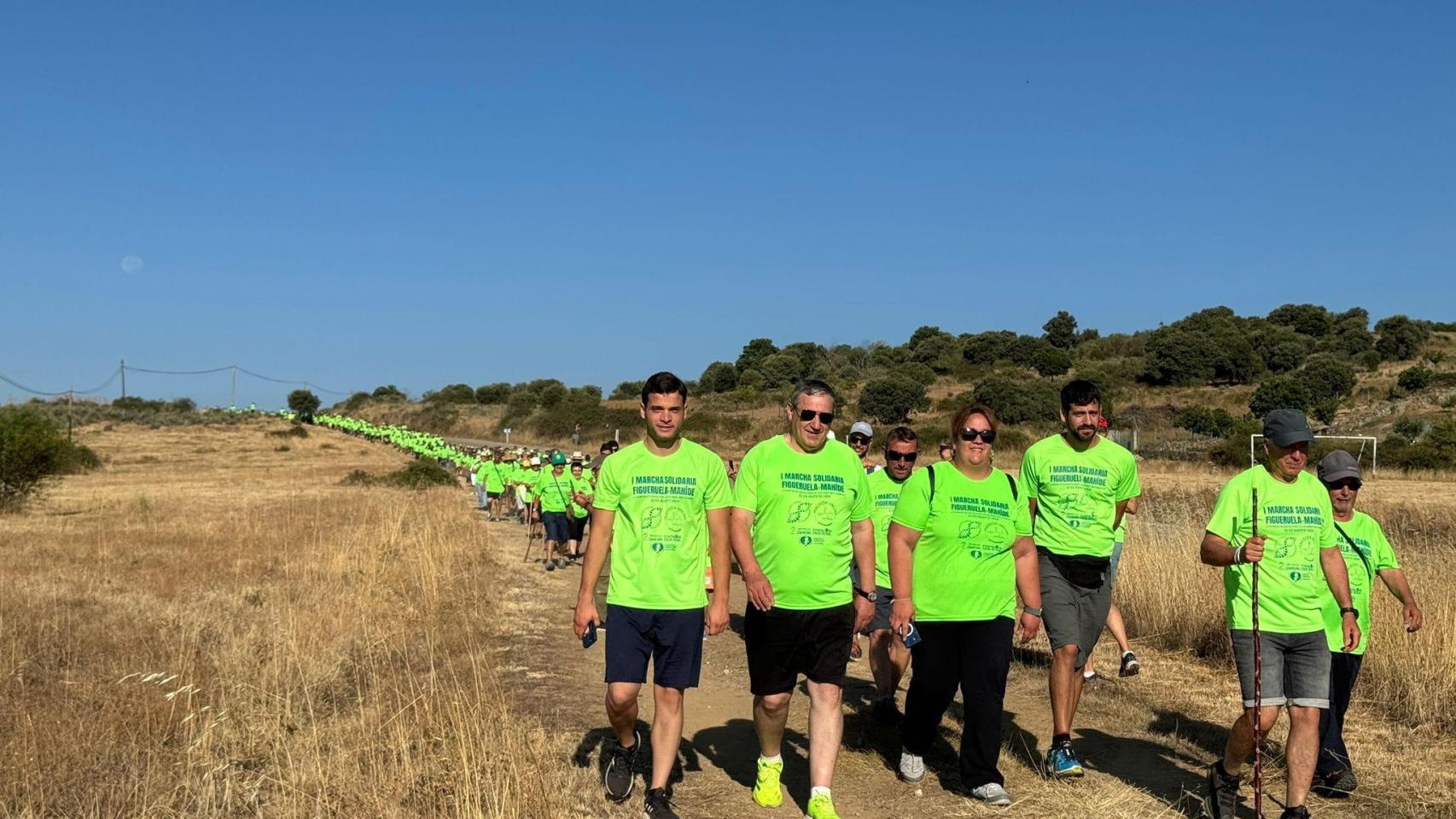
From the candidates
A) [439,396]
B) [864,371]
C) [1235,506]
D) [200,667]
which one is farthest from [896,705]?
[439,396]

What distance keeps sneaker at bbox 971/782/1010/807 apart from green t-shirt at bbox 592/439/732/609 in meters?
1.68

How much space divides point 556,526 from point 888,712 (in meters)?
9.60

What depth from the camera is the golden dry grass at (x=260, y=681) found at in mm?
5309

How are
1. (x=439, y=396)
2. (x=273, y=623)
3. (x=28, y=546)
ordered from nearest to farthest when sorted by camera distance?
(x=273, y=623), (x=28, y=546), (x=439, y=396)

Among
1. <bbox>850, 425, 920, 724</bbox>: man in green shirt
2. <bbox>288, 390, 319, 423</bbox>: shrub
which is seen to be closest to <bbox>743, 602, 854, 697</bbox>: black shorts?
<bbox>850, 425, 920, 724</bbox>: man in green shirt

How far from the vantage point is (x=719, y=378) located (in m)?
81.6

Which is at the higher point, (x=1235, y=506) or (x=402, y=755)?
(x=1235, y=506)

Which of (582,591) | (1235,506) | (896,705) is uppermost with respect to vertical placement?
(1235,506)

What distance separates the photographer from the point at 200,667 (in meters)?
7.98

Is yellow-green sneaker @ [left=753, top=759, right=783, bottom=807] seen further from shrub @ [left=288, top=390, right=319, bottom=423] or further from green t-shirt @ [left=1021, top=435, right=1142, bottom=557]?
shrub @ [left=288, top=390, right=319, bottom=423]

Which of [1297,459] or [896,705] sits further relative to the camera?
[896,705]

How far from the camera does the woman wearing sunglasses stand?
18.4ft

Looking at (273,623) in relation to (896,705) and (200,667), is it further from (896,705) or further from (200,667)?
(896,705)

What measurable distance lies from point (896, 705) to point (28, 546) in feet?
44.7
